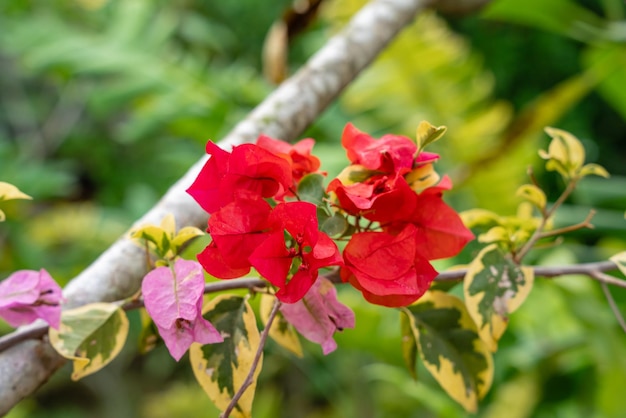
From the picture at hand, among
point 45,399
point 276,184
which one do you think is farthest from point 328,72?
point 45,399

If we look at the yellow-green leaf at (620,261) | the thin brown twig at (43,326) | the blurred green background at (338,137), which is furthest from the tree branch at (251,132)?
the yellow-green leaf at (620,261)

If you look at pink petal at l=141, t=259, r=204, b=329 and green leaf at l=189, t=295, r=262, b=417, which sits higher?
pink petal at l=141, t=259, r=204, b=329

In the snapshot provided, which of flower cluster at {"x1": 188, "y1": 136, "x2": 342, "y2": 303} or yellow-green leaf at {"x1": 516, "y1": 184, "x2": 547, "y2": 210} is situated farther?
yellow-green leaf at {"x1": 516, "y1": 184, "x2": 547, "y2": 210}

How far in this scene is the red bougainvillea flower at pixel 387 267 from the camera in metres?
0.26

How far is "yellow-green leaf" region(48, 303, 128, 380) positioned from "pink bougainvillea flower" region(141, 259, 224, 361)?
0.07 metres

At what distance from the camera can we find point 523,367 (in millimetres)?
954

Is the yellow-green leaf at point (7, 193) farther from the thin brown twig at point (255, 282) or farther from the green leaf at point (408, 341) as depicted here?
the green leaf at point (408, 341)

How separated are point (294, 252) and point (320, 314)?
0.04 metres

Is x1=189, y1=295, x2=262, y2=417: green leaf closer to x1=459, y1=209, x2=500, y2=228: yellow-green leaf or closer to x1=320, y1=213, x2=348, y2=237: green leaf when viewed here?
x1=320, y1=213, x2=348, y2=237: green leaf

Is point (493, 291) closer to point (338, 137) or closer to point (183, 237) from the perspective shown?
point (183, 237)

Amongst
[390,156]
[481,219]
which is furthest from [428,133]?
[481,219]

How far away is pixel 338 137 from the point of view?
1674mm

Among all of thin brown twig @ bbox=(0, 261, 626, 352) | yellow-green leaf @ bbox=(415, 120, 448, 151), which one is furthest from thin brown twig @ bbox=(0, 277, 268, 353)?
yellow-green leaf @ bbox=(415, 120, 448, 151)

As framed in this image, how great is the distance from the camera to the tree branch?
316 mm
